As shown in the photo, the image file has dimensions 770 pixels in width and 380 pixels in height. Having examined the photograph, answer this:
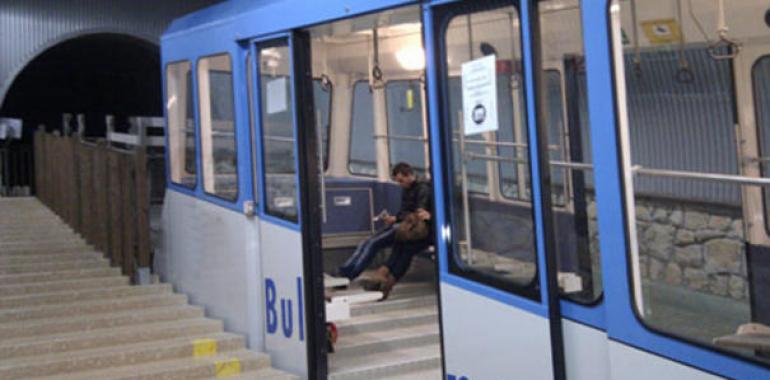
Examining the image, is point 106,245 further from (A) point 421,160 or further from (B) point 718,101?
(B) point 718,101

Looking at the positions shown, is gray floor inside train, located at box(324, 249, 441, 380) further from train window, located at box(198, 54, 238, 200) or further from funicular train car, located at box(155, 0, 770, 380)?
funicular train car, located at box(155, 0, 770, 380)

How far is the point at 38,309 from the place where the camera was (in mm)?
5762

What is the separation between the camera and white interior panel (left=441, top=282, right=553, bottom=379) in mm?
2928

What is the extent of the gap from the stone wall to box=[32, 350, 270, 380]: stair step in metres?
2.88

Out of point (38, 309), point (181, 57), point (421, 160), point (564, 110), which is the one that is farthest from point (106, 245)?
point (564, 110)

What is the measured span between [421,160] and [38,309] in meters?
2.95

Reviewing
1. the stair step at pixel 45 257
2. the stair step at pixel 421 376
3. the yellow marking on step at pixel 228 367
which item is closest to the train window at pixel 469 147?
the stair step at pixel 421 376

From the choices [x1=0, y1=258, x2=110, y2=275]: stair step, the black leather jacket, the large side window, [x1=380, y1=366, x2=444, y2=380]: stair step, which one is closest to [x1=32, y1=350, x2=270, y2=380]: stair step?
[x1=380, y1=366, x2=444, y2=380]: stair step

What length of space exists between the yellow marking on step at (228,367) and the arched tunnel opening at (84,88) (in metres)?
12.4

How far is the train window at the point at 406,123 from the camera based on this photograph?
6.93 meters

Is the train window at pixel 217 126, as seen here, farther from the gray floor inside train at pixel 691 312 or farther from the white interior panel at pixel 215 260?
the gray floor inside train at pixel 691 312

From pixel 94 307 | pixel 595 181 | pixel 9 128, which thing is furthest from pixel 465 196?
pixel 9 128

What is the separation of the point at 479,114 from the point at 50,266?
4876 mm

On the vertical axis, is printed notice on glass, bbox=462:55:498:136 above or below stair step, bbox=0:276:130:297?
above
